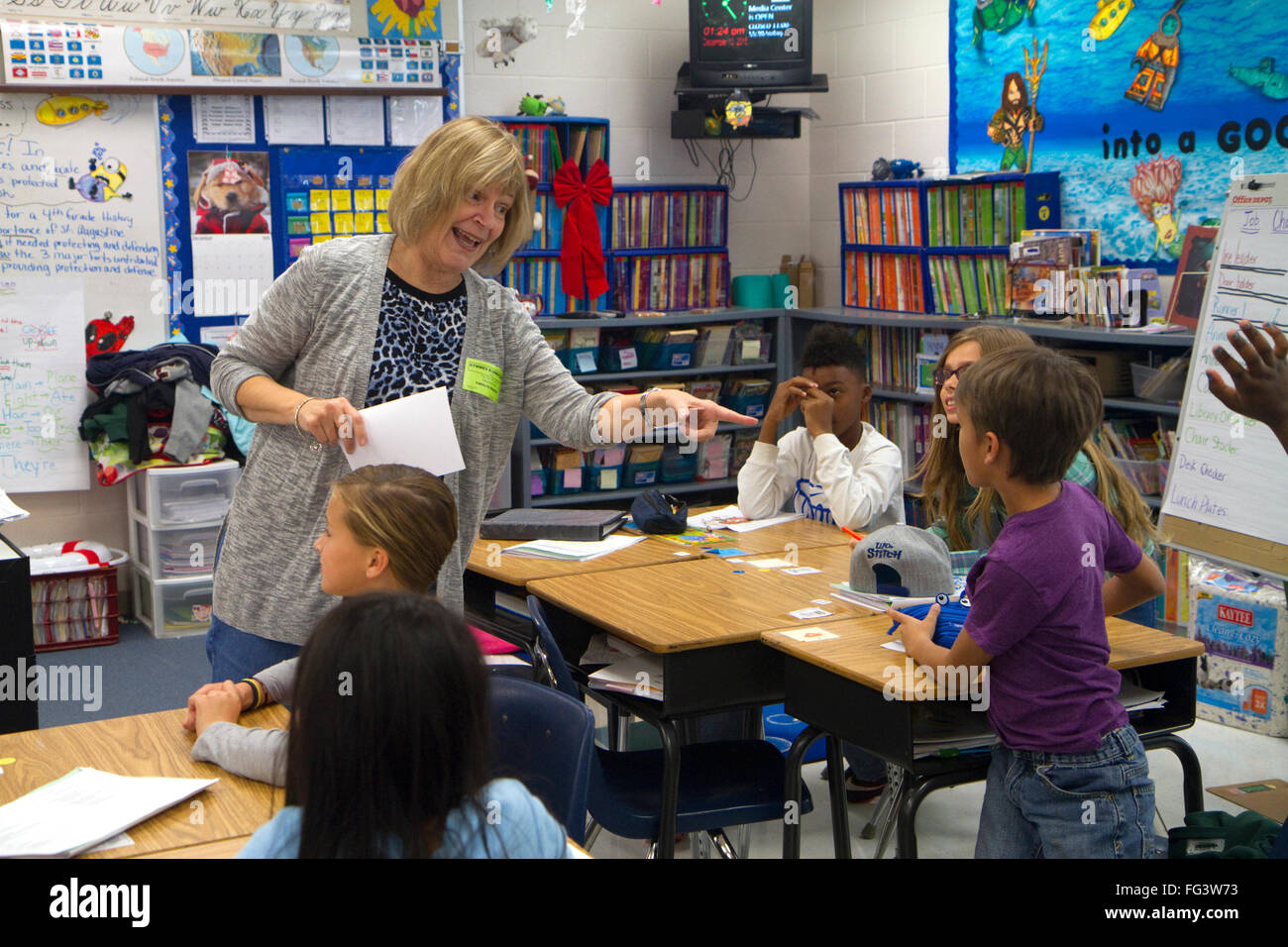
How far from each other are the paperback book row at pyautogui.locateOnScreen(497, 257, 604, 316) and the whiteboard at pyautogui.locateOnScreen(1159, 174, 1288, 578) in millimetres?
3179

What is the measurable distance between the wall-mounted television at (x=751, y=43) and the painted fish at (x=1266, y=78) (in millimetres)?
2102

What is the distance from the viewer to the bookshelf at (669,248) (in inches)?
249

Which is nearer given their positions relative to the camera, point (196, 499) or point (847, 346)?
point (847, 346)

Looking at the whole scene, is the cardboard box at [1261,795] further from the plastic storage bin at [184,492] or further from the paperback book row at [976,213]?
the plastic storage bin at [184,492]

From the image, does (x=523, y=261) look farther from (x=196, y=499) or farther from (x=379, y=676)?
(x=379, y=676)

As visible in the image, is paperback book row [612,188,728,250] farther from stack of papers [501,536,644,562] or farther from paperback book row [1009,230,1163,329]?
stack of papers [501,536,644,562]

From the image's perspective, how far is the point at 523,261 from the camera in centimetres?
602

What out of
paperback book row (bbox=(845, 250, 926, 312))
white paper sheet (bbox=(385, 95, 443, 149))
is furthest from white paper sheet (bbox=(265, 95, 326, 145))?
paperback book row (bbox=(845, 250, 926, 312))

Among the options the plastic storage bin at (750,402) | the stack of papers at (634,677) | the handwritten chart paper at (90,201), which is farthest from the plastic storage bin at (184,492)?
the stack of papers at (634,677)

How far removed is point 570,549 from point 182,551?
95.0 inches

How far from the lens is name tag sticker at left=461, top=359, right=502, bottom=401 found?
228 centimetres

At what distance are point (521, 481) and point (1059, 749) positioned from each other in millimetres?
4028

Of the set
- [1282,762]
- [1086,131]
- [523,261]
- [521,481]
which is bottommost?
[1282,762]
